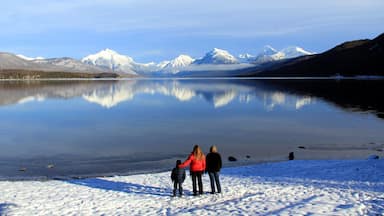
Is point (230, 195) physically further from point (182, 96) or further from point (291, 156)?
point (182, 96)

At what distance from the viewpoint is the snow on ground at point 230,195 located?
1553cm

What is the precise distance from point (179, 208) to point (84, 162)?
513 inches

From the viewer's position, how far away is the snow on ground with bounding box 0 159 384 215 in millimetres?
15531

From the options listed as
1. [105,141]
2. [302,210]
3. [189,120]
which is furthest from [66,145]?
[302,210]

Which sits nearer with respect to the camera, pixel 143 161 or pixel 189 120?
pixel 143 161

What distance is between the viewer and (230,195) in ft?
57.6

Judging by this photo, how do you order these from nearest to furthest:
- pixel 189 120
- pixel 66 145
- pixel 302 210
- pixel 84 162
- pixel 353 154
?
pixel 302 210
pixel 84 162
pixel 353 154
pixel 66 145
pixel 189 120

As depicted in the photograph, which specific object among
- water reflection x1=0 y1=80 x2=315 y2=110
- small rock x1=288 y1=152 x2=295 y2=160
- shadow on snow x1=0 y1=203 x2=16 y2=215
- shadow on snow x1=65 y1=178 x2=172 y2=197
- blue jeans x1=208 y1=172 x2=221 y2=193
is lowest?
small rock x1=288 y1=152 x2=295 y2=160

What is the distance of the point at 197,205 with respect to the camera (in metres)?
16.3

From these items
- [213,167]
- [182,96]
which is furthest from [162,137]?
[182,96]

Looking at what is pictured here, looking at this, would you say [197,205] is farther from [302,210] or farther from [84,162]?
[84,162]

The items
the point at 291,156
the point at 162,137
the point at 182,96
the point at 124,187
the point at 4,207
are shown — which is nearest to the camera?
the point at 4,207

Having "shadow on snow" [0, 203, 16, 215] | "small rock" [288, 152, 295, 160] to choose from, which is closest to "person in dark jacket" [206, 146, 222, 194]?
"shadow on snow" [0, 203, 16, 215]

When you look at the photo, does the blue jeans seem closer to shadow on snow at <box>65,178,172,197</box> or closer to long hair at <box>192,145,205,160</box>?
long hair at <box>192,145,205,160</box>
